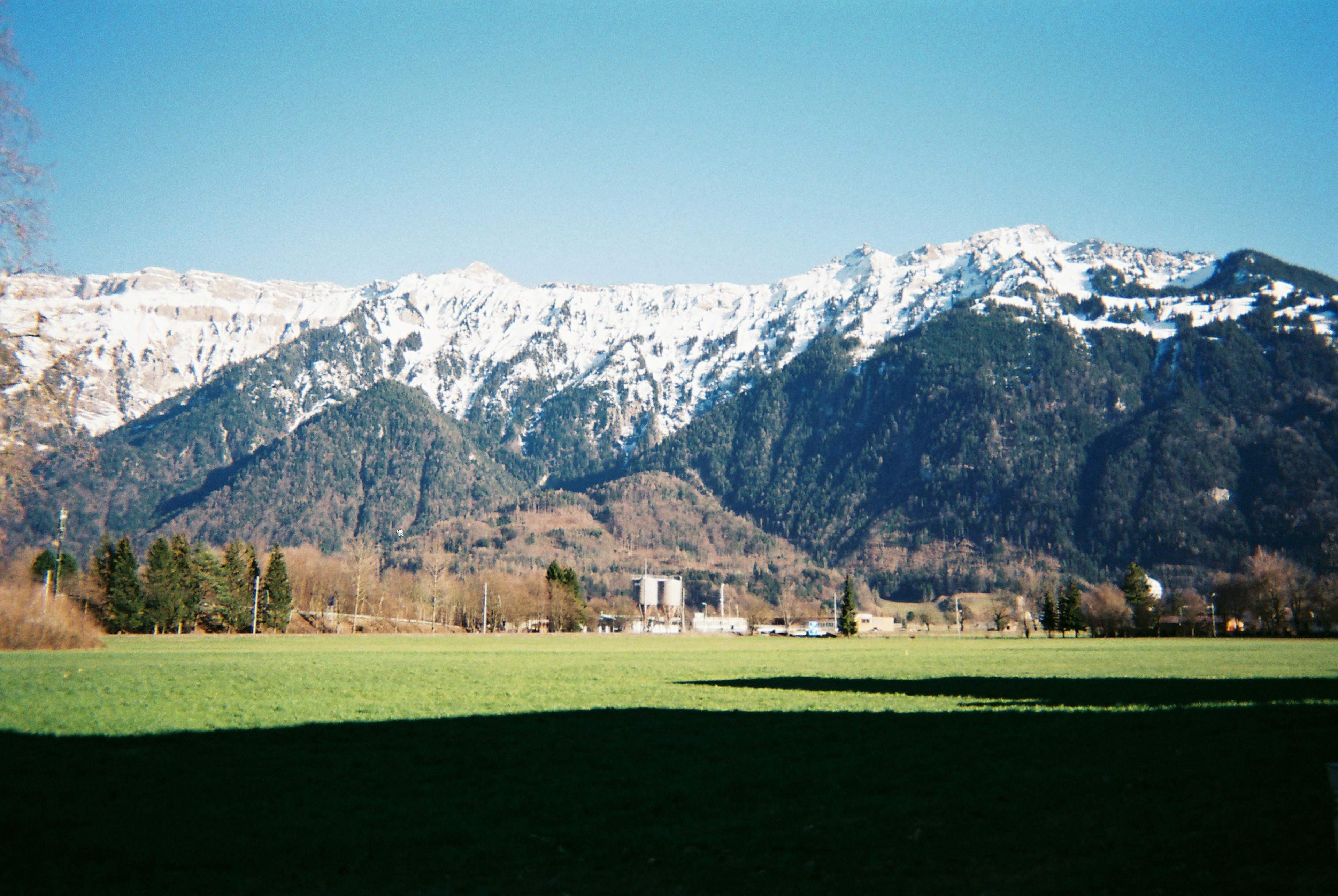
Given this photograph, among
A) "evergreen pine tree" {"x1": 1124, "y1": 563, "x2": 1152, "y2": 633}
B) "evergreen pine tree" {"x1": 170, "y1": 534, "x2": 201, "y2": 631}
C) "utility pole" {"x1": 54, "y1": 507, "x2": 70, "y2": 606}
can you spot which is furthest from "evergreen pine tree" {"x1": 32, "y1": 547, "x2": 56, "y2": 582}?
"evergreen pine tree" {"x1": 1124, "y1": 563, "x2": 1152, "y2": 633}

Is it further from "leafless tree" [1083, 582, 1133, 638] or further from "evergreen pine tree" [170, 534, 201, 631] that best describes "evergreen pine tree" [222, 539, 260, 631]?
"leafless tree" [1083, 582, 1133, 638]

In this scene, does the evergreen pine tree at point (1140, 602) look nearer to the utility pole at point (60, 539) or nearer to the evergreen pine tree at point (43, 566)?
the utility pole at point (60, 539)

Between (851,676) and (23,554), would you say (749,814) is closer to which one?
(851,676)

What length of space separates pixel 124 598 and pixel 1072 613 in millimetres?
128280

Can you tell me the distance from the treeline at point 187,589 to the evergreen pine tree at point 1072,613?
113m

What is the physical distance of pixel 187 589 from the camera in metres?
116

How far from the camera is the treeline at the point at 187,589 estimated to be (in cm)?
11100

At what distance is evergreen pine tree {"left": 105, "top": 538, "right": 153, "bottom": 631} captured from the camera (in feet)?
361

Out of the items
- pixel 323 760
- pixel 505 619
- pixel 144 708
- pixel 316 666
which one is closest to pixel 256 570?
pixel 505 619

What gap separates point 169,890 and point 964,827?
9.38m

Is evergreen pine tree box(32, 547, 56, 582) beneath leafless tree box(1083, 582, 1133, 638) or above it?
above

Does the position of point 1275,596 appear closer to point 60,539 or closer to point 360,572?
point 360,572

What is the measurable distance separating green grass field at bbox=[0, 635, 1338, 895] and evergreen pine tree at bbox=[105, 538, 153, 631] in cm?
8593

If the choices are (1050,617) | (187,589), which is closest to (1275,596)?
(1050,617)
